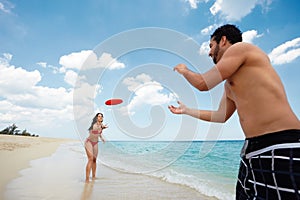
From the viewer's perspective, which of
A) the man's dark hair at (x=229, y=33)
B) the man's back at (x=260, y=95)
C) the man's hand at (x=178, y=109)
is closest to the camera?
the man's back at (x=260, y=95)

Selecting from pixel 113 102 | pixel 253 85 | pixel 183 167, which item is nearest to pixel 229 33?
pixel 253 85

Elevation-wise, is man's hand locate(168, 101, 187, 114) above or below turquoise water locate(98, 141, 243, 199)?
above

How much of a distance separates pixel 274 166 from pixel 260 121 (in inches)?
11.4

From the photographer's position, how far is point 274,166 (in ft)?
5.00

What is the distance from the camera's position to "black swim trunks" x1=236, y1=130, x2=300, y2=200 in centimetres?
144

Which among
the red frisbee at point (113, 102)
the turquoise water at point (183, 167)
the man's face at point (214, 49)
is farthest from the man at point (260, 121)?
the red frisbee at point (113, 102)

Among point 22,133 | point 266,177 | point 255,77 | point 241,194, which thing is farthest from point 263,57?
point 22,133

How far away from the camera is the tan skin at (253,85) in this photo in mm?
1621

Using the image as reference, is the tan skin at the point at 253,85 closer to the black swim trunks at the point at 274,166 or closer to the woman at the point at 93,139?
the black swim trunks at the point at 274,166

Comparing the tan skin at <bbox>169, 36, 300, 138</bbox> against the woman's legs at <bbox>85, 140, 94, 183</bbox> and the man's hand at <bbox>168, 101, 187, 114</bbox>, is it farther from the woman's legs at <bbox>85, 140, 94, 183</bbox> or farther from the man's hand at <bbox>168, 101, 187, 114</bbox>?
the woman's legs at <bbox>85, 140, 94, 183</bbox>

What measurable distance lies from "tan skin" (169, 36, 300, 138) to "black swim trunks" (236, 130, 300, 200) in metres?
0.07

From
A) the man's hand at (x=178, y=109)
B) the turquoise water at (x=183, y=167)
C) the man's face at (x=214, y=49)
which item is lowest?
the turquoise water at (x=183, y=167)

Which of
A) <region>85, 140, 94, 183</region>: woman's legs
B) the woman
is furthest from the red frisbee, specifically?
<region>85, 140, 94, 183</region>: woman's legs

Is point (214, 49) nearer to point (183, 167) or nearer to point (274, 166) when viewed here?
point (274, 166)
